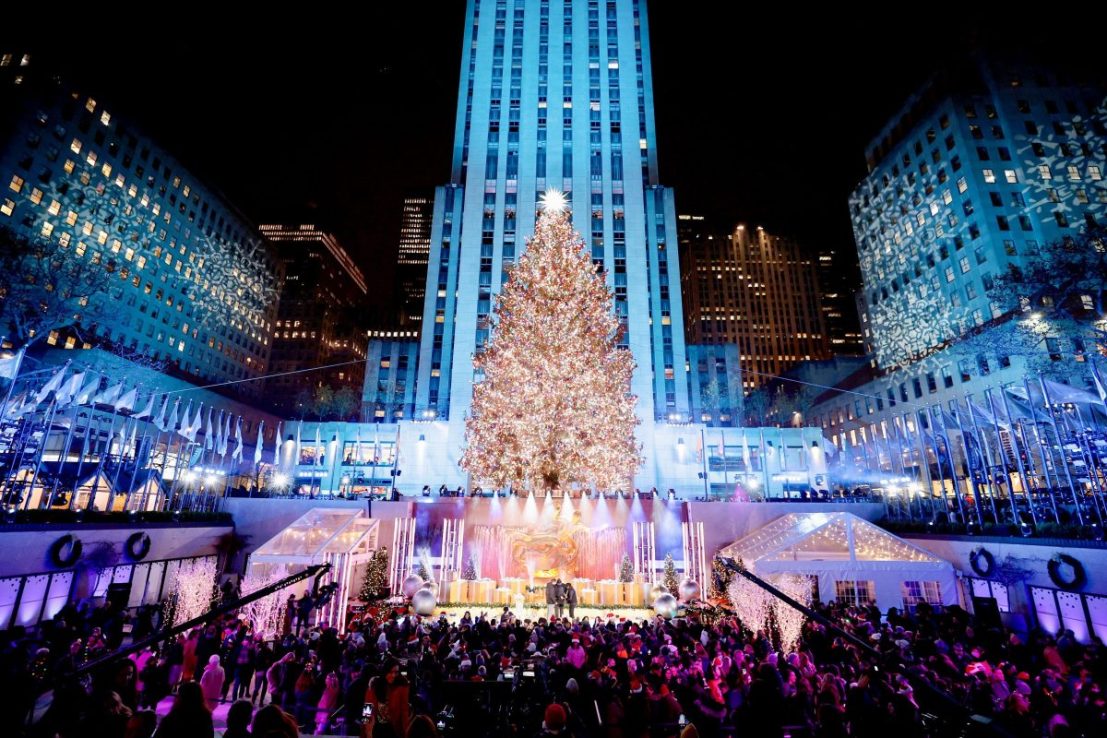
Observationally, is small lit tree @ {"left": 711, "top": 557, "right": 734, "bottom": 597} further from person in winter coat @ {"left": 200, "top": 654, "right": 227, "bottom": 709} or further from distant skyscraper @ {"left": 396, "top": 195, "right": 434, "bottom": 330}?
distant skyscraper @ {"left": 396, "top": 195, "right": 434, "bottom": 330}

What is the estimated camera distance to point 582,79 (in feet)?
149

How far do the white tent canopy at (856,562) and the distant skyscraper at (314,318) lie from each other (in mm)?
80428

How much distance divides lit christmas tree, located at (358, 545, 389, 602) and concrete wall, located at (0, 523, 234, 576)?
830cm

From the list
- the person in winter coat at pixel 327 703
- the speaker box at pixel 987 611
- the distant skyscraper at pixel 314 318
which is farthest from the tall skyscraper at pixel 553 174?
the distant skyscraper at pixel 314 318

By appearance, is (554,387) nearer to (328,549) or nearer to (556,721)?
(328,549)

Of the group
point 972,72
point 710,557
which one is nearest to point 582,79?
point 972,72

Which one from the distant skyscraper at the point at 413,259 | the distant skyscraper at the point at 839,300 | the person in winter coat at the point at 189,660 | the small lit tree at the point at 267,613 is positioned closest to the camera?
the person in winter coat at the point at 189,660

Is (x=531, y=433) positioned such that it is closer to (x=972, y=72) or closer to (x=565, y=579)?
(x=565, y=579)

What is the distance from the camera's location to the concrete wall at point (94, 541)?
15.1m

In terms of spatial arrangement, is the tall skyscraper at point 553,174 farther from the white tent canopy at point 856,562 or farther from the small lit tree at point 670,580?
the white tent canopy at point 856,562

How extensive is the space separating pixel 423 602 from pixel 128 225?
61.7m

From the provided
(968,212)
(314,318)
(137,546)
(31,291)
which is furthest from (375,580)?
(314,318)

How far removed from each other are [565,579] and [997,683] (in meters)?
13.9

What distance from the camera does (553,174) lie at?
1689 inches
